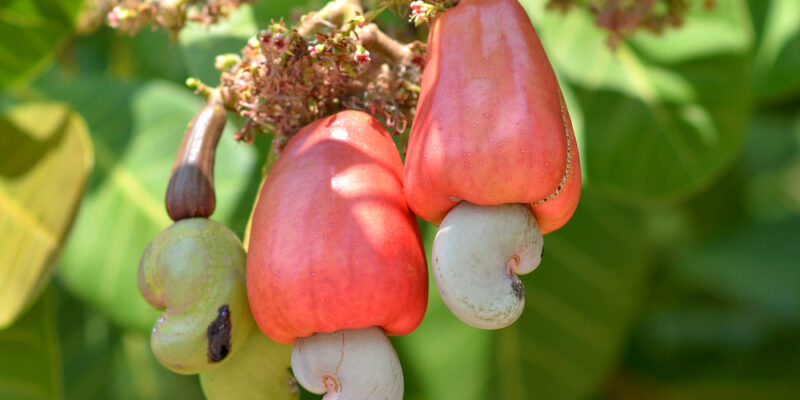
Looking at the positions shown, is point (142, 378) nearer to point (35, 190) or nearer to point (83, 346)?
point (83, 346)

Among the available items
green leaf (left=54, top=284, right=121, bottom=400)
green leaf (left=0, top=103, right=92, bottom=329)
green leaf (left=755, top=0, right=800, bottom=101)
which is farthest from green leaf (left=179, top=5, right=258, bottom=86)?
green leaf (left=755, top=0, right=800, bottom=101)

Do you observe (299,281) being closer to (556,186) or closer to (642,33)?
(556,186)

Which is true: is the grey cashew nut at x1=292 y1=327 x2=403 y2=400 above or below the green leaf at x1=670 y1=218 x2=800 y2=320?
above

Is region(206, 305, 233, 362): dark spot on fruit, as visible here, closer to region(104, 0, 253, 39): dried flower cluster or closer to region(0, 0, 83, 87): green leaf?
region(104, 0, 253, 39): dried flower cluster

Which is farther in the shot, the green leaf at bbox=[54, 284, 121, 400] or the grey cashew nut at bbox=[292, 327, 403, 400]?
the green leaf at bbox=[54, 284, 121, 400]

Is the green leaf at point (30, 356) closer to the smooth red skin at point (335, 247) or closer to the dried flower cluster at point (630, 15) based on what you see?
the smooth red skin at point (335, 247)

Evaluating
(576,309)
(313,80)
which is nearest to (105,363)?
(576,309)

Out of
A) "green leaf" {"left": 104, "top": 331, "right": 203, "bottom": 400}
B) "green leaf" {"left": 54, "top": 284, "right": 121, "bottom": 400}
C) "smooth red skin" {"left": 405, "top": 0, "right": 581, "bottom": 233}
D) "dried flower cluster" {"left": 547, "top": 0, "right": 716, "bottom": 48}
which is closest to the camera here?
"smooth red skin" {"left": 405, "top": 0, "right": 581, "bottom": 233}
